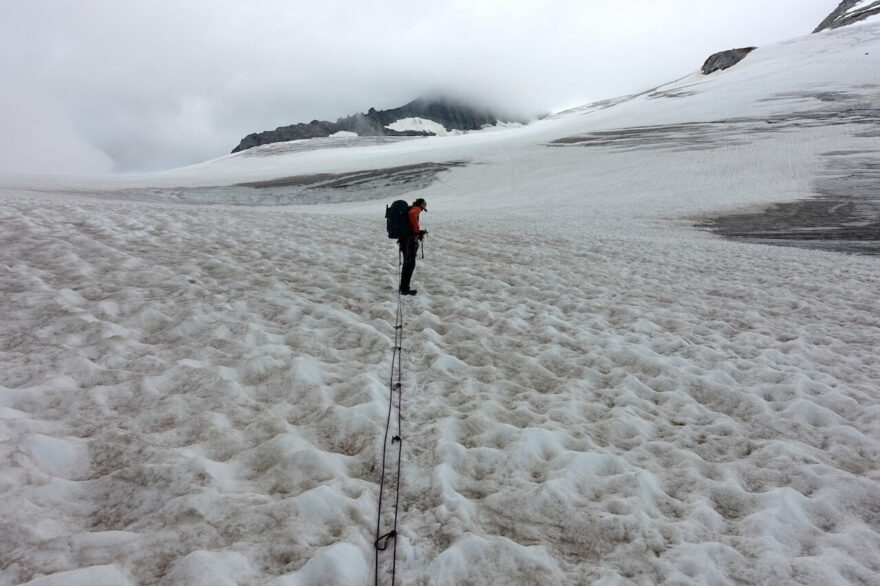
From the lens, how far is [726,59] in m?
69.5

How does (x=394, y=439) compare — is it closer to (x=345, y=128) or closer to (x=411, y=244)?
(x=411, y=244)

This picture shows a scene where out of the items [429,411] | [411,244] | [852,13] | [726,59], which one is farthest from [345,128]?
[429,411]

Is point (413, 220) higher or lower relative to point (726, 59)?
lower

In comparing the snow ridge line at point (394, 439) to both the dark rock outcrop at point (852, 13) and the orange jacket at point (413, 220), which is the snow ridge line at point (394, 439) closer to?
the orange jacket at point (413, 220)

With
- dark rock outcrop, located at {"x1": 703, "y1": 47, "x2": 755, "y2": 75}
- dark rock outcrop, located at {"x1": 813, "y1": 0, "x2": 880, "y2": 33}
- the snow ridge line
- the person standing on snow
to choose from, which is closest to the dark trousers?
the person standing on snow

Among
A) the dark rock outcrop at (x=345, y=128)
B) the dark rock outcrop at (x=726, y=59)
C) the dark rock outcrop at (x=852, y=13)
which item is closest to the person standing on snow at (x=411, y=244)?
the dark rock outcrop at (x=726, y=59)

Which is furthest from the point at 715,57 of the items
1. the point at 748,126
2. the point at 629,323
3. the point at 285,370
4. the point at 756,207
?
the point at 285,370

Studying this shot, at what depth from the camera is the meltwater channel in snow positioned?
10.7ft

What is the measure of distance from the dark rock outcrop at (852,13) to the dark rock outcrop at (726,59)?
14319mm

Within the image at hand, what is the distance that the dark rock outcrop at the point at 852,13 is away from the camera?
6725 cm

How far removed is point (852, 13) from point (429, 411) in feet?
343

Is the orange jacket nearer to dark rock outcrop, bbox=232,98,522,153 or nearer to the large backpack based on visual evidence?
the large backpack

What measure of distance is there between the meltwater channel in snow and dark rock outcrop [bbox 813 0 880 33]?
8428cm

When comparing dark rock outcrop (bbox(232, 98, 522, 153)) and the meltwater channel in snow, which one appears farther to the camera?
dark rock outcrop (bbox(232, 98, 522, 153))
